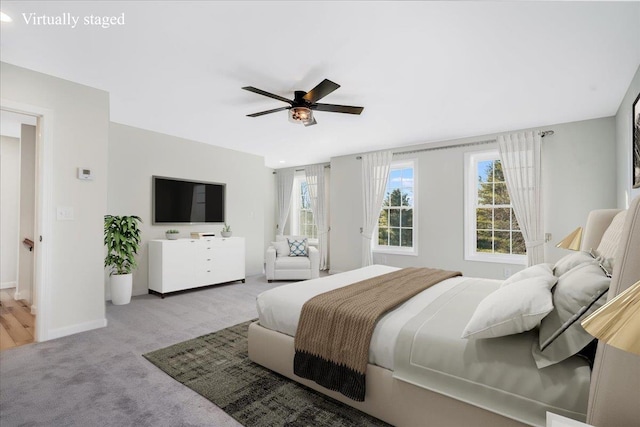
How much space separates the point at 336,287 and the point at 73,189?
2.77m

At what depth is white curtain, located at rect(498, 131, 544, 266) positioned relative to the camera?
400cm

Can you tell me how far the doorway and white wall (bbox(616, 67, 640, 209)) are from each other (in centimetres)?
553

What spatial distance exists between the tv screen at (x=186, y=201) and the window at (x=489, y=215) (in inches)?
167

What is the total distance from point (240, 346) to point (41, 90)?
2991 millimetres

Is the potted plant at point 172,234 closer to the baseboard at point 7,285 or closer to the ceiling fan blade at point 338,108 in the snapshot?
the baseboard at point 7,285

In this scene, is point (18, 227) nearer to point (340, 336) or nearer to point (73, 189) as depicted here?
point (73, 189)

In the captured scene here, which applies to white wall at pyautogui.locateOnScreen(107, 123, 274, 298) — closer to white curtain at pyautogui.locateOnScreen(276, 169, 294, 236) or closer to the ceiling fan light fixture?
white curtain at pyautogui.locateOnScreen(276, 169, 294, 236)

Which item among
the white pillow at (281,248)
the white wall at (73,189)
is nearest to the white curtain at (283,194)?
the white pillow at (281,248)

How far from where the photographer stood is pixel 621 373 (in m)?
0.86

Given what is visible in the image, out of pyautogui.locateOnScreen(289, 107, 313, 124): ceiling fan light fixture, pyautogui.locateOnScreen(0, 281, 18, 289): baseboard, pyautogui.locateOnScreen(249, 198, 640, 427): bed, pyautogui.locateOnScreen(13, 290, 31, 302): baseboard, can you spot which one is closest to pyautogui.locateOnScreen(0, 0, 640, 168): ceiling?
pyautogui.locateOnScreen(289, 107, 313, 124): ceiling fan light fixture

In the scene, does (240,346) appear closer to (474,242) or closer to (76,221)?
(76,221)

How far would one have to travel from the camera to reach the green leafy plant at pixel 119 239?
3.83 metres

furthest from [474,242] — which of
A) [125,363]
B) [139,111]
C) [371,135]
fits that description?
[139,111]

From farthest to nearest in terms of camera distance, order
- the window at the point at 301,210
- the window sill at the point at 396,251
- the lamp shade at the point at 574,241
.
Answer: the window at the point at 301,210 < the window sill at the point at 396,251 < the lamp shade at the point at 574,241
